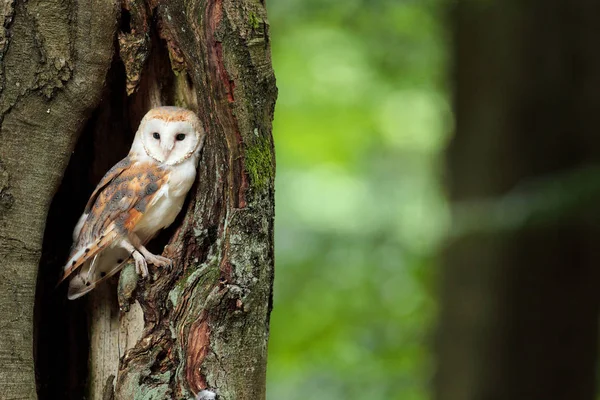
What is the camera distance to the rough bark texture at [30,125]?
228cm

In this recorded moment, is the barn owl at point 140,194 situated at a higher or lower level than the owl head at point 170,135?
lower

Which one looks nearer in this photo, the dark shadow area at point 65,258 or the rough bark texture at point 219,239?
the rough bark texture at point 219,239

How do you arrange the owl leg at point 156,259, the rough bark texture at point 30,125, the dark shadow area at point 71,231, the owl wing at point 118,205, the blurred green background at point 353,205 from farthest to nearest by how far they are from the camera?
the blurred green background at point 353,205 < the dark shadow area at point 71,231 < the owl wing at point 118,205 < the owl leg at point 156,259 < the rough bark texture at point 30,125

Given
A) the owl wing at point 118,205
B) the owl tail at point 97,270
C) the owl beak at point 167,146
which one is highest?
the owl beak at point 167,146

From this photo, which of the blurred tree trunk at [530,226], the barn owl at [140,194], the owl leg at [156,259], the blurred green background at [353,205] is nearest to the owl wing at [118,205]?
the barn owl at [140,194]

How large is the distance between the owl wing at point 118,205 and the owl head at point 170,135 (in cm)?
5

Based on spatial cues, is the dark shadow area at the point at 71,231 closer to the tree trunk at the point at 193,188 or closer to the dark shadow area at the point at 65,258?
the dark shadow area at the point at 65,258

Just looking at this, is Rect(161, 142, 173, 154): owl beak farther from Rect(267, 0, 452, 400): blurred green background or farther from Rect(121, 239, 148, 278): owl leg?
Rect(267, 0, 452, 400): blurred green background

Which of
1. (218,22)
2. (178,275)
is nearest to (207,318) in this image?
(178,275)

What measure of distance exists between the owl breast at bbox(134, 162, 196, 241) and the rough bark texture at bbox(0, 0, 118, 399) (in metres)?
0.31

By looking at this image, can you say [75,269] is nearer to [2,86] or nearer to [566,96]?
[2,86]

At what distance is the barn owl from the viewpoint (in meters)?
2.51

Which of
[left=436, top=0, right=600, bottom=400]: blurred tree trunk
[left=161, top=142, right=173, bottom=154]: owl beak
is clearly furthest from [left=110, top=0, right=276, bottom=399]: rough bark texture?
[left=436, top=0, right=600, bottom=400]: blurred tree trunk

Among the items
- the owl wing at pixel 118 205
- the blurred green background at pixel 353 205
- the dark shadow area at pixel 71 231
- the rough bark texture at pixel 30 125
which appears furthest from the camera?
the blurred green background at pixel 353 205
